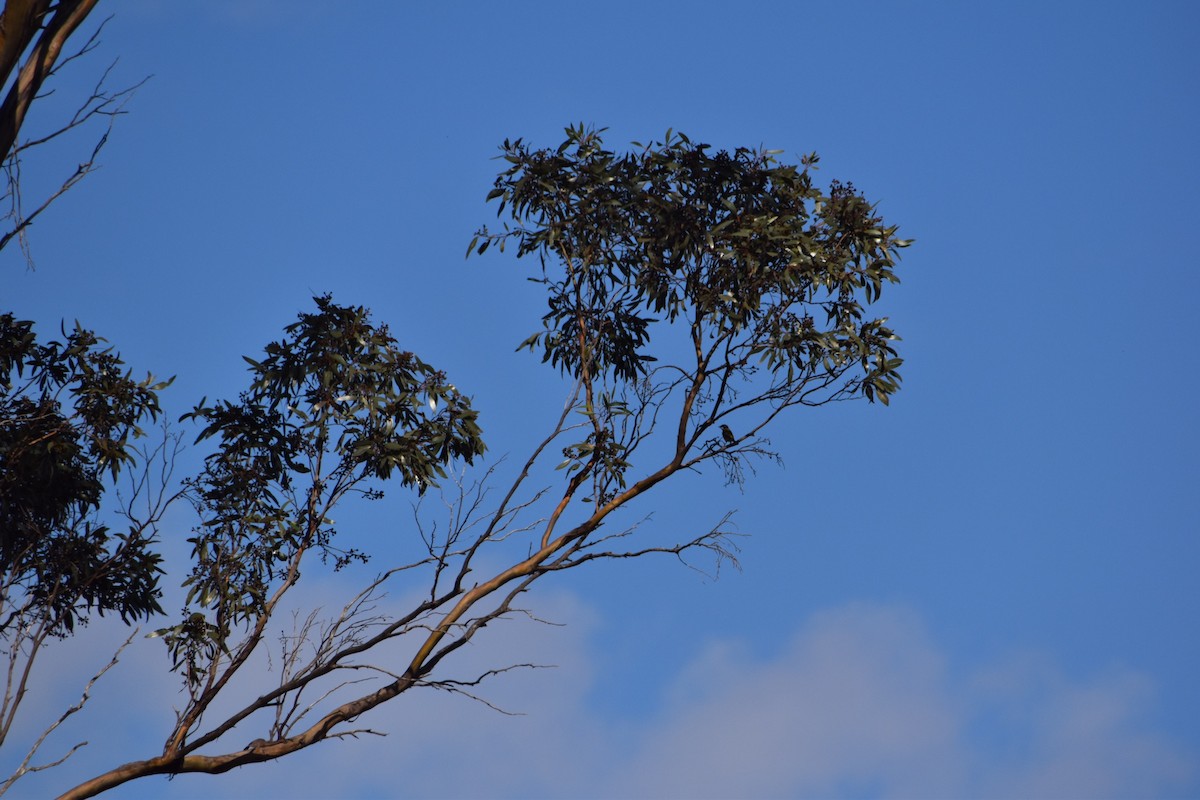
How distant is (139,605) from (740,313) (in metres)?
4.92

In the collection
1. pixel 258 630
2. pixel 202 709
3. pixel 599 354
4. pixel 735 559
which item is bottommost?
pixel 202 709

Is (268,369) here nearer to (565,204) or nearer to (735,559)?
(565,204)

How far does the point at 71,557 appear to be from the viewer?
966 centimetres

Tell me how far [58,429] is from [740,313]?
15.6 feet

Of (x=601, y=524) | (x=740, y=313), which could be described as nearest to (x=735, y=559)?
(x=601, y=524)

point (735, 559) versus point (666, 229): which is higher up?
point (666, 229)

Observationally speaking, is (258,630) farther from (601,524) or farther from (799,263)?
(799,263)

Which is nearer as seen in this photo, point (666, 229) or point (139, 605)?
point (666, 229)

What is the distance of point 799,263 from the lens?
912cm

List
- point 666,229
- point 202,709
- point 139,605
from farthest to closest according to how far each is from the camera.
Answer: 1. point 139,605
2. point 666,229
3. point 202,709

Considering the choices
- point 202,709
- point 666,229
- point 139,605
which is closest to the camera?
point 202,709

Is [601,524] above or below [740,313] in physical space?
below

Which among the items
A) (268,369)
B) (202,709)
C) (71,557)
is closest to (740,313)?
(268,369)

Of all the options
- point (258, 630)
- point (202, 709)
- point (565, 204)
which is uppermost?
point (565, 204)
